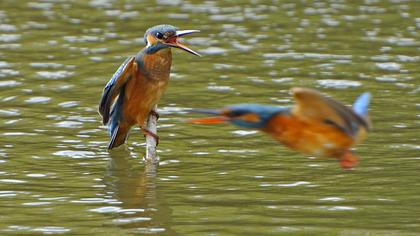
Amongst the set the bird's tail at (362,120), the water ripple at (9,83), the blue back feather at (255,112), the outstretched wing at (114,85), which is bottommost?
the water ripple at (9,83)

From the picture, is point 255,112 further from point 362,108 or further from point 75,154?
point 75,154

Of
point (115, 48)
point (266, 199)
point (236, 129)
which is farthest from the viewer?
point (115, 48)

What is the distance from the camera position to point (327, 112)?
602cm

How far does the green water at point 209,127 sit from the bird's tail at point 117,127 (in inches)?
5.5

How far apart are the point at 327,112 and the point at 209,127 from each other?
4060 millimetres

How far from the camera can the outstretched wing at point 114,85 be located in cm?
852

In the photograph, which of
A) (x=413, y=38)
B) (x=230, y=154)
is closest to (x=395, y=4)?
(x=413, y=38)

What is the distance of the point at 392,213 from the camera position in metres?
7.12

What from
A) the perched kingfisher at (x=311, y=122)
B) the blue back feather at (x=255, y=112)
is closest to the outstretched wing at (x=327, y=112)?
Answer: the perched kingfisher at (x=311, y=122)

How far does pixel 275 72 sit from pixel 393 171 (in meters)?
3.87

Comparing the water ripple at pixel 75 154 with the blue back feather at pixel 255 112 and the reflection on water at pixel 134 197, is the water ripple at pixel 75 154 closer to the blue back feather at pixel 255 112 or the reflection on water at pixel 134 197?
the reflection on water at pixel 134 197

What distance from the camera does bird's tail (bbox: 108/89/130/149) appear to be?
8.85 meters

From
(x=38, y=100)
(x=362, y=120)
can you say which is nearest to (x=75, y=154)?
(x=38, y=100)

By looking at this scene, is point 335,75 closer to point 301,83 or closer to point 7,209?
point 301,83
